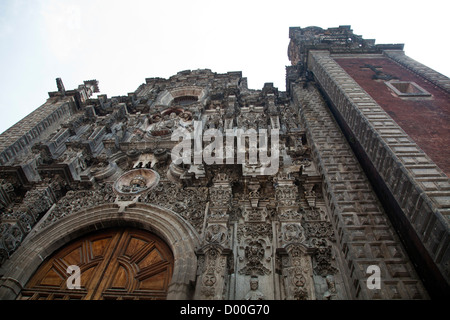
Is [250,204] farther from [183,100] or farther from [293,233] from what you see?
[183,100]

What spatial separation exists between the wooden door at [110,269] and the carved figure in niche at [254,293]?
1.97 meters

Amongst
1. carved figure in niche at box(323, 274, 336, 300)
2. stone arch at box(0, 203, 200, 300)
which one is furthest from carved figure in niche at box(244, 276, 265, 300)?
carved figure in niche at box(323, 274, 336, 300)

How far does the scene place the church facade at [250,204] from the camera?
6.53 metres

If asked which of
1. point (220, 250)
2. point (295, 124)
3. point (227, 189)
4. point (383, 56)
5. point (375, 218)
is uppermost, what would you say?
point (383, 56)

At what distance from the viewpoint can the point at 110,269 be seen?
25.4ft

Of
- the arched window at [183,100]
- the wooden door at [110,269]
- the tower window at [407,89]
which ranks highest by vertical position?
the arched window at [183,100]

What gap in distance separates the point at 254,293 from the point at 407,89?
10.6 m

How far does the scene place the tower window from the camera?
1124 cm

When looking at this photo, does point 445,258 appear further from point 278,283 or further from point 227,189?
point 227,189

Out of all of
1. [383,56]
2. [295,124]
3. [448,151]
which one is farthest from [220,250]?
[383,56]

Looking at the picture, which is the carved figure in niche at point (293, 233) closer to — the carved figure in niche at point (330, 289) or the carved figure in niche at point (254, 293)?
the carved figure in niche at point (330, 289)

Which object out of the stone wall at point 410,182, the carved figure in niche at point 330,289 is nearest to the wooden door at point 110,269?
the carved figure in niche at point 330,289
